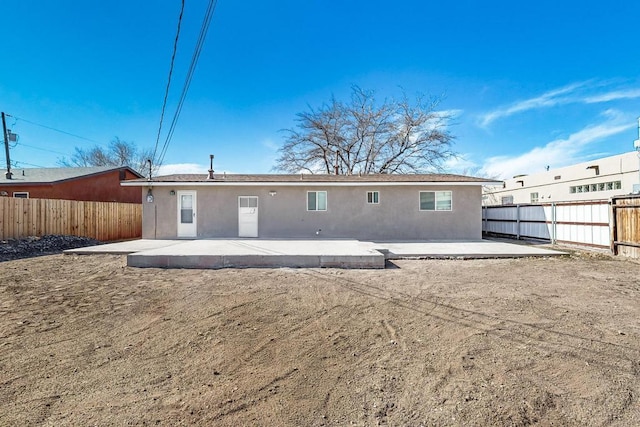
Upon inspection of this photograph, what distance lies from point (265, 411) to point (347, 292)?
3196 millimetres

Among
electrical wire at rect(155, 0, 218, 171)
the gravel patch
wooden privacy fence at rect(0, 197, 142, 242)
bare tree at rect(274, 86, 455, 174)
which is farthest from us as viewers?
bare tree at rect(274, 86, 455, 174)

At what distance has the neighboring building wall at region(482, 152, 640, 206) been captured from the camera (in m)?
15.6

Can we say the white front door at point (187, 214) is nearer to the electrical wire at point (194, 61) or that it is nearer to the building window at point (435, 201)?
the electrical wire at point (194, 61)

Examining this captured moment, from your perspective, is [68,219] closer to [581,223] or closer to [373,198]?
[373,198]

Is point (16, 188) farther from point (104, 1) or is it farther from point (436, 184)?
point (436, 184)

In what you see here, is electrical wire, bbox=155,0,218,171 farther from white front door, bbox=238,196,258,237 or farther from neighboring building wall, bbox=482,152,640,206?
neighboring building wall, bbox=482,152,640,206

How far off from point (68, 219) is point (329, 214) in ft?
35.9

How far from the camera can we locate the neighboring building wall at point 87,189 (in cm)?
1550

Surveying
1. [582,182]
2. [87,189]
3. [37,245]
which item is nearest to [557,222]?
[582,182]

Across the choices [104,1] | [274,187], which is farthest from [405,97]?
[104,1]

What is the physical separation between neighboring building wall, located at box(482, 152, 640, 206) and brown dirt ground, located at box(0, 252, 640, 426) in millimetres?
14184

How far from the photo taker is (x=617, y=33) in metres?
12.5

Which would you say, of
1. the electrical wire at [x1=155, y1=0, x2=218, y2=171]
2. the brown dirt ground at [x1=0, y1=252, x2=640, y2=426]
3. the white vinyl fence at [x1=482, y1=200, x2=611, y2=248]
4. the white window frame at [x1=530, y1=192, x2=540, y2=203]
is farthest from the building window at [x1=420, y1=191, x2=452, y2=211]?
the white window frame at [x1=530, y1=192, x2=540, y2=203]

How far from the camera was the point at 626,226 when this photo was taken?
28.7ft
